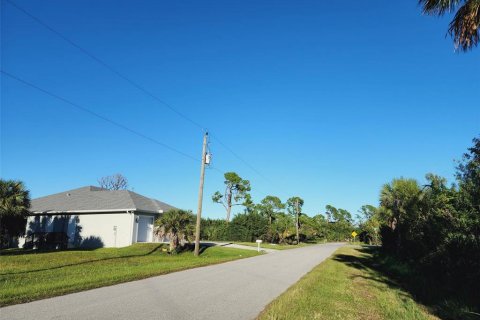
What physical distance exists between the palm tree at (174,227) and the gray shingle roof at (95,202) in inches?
227

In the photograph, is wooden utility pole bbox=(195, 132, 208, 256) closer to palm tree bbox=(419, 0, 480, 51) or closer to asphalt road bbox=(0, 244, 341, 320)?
asphalt road bbox=(0, 244, 341, 320)

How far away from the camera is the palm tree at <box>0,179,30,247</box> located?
2177cm

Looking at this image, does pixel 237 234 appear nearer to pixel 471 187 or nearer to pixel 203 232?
pixel 203 232

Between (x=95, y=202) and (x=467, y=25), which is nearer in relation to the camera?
(x=467, y=25)

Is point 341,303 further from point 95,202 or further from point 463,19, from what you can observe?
point 95,202

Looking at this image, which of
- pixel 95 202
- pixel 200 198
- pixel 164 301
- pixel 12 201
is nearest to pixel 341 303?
pixel 164 301

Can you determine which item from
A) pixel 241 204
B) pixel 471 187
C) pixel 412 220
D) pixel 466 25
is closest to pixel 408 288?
pixel 471 187

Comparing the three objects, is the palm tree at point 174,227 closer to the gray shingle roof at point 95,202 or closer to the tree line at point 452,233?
the gray shingle roof at point 95,202

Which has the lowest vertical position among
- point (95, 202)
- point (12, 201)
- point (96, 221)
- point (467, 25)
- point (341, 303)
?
point (341, 303)

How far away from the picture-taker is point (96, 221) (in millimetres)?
29984

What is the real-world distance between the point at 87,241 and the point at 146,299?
24106 mm

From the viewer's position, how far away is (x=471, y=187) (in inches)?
452

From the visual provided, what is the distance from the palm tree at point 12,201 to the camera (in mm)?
21766

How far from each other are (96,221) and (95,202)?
7.76ft
